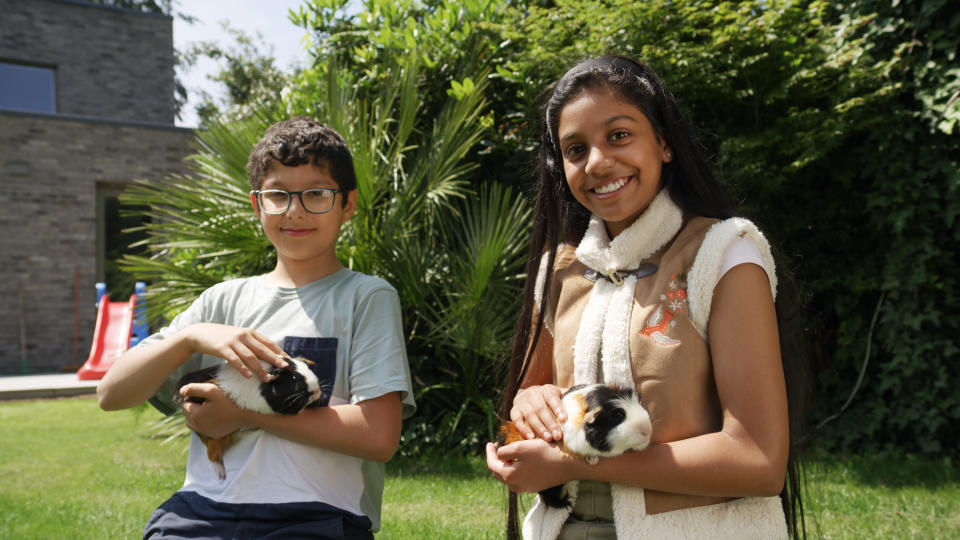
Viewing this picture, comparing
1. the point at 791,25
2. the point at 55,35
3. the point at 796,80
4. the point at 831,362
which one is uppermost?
the point at 55,35

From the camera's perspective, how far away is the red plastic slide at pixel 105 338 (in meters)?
10.1

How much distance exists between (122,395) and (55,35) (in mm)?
17689

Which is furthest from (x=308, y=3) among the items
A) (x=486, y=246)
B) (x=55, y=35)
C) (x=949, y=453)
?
(x=55, y=35)

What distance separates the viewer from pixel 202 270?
5.32 metres

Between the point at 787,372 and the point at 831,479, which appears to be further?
the point at 831,479

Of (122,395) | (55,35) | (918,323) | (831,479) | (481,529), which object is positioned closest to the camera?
(122,395)

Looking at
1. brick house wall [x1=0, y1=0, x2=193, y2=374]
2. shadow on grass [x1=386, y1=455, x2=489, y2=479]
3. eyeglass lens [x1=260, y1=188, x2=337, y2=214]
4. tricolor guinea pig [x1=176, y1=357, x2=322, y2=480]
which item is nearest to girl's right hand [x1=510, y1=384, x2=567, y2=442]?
tricolor guinea pig [x1=176, y1=357, x2=322, y2=480]

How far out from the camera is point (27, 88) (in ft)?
52.3

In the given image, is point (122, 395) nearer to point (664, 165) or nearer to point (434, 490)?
point (664, 165)

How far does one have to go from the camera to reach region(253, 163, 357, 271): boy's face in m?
1.99

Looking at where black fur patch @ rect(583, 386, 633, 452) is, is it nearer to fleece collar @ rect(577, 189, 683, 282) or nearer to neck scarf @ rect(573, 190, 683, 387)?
neck scarf @ rect(573, 190, 683, 387)

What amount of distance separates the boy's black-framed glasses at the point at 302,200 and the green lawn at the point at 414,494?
2.16 m

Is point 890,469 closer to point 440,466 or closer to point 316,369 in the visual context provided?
point 440,466

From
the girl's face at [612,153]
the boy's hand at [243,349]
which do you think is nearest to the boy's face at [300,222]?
the boy's hand at [243,349]
